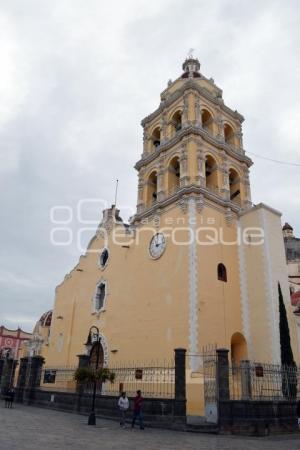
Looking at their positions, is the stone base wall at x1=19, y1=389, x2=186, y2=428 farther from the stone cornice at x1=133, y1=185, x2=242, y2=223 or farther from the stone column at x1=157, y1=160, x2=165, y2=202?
the stone column at x1=157, y1=160, x2=165, y2=202

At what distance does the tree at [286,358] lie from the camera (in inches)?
623

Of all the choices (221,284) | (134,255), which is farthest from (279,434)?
(134,255)

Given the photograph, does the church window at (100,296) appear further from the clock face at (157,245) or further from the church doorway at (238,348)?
the church doorway at (238,348)

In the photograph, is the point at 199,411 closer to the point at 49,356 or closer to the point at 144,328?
the point at 144,328

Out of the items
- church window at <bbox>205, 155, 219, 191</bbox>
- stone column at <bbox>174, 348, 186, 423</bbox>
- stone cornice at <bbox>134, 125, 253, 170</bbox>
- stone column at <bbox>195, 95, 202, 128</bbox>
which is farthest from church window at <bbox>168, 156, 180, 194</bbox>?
stone column at <bbox>174, 348, 186, 423</bbox>

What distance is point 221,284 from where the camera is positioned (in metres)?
19.6

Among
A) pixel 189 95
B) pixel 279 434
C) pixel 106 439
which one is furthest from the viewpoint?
pixel 189 95

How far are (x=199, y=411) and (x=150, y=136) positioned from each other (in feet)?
62.7

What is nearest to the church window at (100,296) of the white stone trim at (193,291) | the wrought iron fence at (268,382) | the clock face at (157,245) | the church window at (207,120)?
the clock face at (157,245)

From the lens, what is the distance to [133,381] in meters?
18.3

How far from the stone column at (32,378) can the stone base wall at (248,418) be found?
1369 cm

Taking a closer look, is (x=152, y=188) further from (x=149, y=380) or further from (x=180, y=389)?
(x=180, y=389)

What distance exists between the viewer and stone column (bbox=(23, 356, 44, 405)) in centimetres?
2177

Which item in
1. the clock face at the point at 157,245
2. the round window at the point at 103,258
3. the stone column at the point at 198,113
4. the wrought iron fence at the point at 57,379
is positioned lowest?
the wrought iron fence at the point at 57,379
